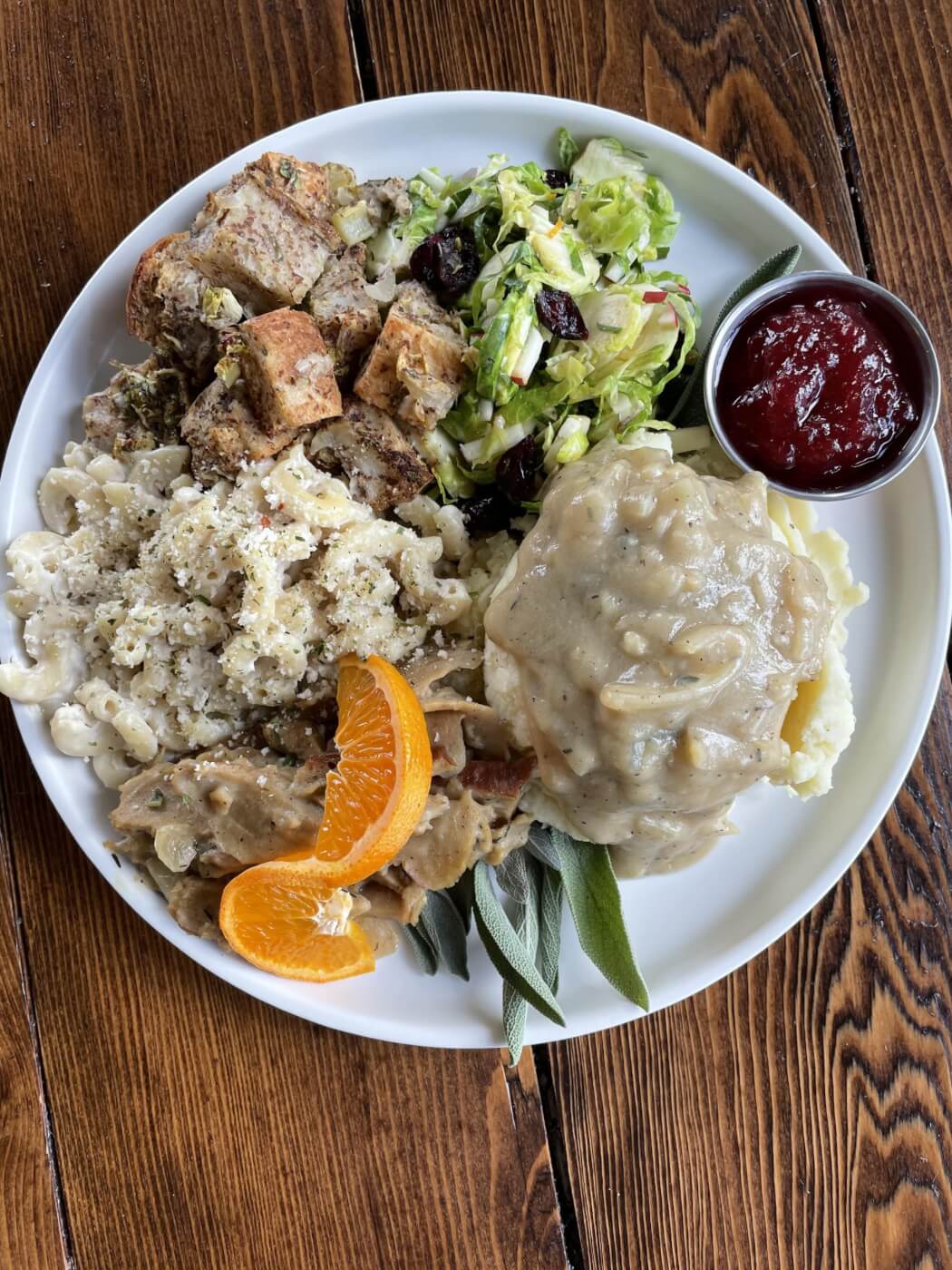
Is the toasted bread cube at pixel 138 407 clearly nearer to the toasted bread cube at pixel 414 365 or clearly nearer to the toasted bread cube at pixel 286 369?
the toasted bread cube at pixel 286 369

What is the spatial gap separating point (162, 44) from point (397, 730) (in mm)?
1820

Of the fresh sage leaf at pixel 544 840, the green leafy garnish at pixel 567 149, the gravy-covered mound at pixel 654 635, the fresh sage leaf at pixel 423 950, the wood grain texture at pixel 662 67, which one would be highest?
the wood grain texture at pixel 662 67

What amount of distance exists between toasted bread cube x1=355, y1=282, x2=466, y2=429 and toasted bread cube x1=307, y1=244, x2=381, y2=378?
0.22 feet

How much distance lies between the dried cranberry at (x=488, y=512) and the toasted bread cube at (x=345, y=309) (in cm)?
40

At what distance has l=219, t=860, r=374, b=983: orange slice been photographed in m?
1.75

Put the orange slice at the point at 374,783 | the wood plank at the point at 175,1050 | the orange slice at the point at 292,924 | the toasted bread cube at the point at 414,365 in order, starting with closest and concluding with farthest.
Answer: the orange slice at the point at 374,783 < the orange slice at the point at 292,924 < the toasted bread cube at the point at 414,365 < the wood plank at the point at 175,1050

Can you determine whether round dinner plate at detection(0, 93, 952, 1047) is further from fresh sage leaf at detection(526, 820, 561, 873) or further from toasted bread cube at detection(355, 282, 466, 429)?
toasted bread cube at detection(355, 282, 466, 429)

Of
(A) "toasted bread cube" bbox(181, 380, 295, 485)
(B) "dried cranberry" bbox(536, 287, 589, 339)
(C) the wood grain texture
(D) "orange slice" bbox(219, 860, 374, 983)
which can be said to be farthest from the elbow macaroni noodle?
(C) the wood grain texture

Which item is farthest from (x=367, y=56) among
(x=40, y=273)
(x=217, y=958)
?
(x=217, y=958)

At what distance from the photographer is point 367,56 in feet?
7.39

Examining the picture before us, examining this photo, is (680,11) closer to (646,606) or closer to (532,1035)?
(646,606)

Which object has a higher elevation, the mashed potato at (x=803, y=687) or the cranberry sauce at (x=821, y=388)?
the cranberry sauce at (x=821, y=388)

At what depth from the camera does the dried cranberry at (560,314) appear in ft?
6.33

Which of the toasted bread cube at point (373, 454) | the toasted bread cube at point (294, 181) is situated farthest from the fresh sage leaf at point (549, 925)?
the toasted bread cube at point (294, 181)
